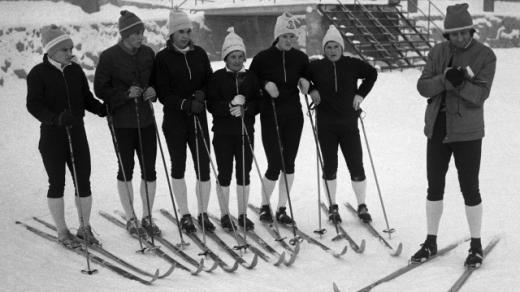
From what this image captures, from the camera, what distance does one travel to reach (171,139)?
5.41 meters

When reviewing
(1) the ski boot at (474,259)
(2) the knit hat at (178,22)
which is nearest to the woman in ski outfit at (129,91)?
(2) the knit hat at (178,22)

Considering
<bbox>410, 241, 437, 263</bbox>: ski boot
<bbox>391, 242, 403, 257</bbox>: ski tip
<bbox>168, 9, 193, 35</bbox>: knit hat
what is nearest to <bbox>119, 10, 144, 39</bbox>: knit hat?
<bbox>168, 9, 193, 35</bbox>: knit hat

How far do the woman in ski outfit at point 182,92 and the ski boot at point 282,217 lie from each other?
69cm

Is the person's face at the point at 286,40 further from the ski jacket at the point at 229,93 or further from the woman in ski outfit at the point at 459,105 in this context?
the woman in ski outfit at the point at 459,105

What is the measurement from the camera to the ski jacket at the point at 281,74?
Answer: 5531mm

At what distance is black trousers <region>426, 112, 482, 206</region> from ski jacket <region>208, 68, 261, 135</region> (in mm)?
1523

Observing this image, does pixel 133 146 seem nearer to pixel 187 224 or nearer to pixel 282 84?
pixel 187 224

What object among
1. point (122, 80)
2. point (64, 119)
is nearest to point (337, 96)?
point (122, 80)

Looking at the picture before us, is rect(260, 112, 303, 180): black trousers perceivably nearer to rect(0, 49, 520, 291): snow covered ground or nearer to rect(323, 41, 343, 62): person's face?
rect(323, 41, 343, 62): person's face

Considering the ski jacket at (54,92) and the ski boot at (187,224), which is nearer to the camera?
the ski jacket at (54,92)

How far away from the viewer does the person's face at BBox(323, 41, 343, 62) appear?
557 centimetres

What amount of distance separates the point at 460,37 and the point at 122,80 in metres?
2.51

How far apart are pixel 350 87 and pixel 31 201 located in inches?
142

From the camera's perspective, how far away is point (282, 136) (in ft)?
18.5
